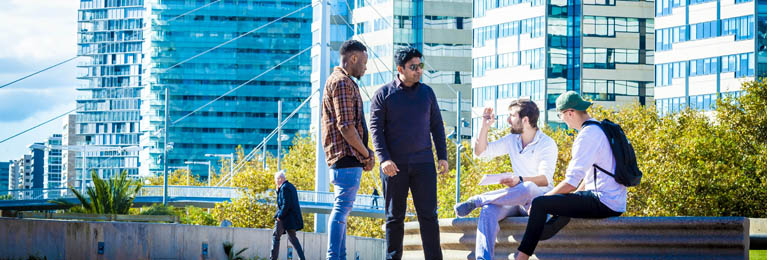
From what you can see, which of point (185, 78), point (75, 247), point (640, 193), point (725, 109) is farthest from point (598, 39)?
point (185, 78)

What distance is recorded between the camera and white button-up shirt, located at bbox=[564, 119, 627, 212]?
10062mm

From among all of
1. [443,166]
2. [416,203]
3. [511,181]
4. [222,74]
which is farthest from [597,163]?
[222,74]

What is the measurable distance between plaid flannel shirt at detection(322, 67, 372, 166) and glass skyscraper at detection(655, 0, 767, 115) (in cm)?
6524

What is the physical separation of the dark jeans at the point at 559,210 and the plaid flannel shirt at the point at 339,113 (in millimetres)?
1544

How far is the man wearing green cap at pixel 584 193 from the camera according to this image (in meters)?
10.1

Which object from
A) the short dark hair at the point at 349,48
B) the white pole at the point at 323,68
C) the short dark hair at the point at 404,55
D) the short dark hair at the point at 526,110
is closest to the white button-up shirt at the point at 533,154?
the short dark hair at the point at 526,110

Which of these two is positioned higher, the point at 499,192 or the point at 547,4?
the point at 547,4

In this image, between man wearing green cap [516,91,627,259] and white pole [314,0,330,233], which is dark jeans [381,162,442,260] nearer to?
man wearing green cap [516,91,627,259]

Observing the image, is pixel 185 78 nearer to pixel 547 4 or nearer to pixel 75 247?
pixel 547 4

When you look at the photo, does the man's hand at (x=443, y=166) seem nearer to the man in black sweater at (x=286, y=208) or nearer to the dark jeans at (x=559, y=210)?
the dark jeans at (x=559, y=210)

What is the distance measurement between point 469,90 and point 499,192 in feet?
310

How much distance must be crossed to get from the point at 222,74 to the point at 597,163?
575 ft

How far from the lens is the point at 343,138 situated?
1089 centimetres

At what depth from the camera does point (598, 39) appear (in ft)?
291
